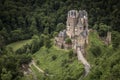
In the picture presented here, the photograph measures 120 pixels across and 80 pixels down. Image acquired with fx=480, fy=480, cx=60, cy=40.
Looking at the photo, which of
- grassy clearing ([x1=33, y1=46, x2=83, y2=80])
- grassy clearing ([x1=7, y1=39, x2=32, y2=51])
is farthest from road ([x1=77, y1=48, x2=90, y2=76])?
grassy clearing ([x1=7, y1=39, x2=32, y2=51])

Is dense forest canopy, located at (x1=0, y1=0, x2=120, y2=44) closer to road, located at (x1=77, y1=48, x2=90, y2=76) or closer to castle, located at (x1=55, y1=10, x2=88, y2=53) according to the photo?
castle, located at (x1=55, y1=10, x2=88, y2=53)

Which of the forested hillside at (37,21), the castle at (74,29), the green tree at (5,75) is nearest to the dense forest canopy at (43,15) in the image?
the forested hillside at (37,21)

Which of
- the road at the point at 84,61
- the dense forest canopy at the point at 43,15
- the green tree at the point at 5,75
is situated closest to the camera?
the road at the point at 84,61

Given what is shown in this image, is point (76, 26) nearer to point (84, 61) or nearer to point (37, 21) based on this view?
point (84, 61)

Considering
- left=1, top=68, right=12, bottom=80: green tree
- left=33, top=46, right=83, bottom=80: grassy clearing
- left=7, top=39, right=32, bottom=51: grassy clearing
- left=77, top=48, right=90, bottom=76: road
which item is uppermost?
left=77, top=48, right=90, bottom=76: road

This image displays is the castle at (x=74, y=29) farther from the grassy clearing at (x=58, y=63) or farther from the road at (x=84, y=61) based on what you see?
the road at (x=84, y=61)

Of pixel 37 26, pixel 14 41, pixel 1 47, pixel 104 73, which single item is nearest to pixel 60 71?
pixel 104 73
